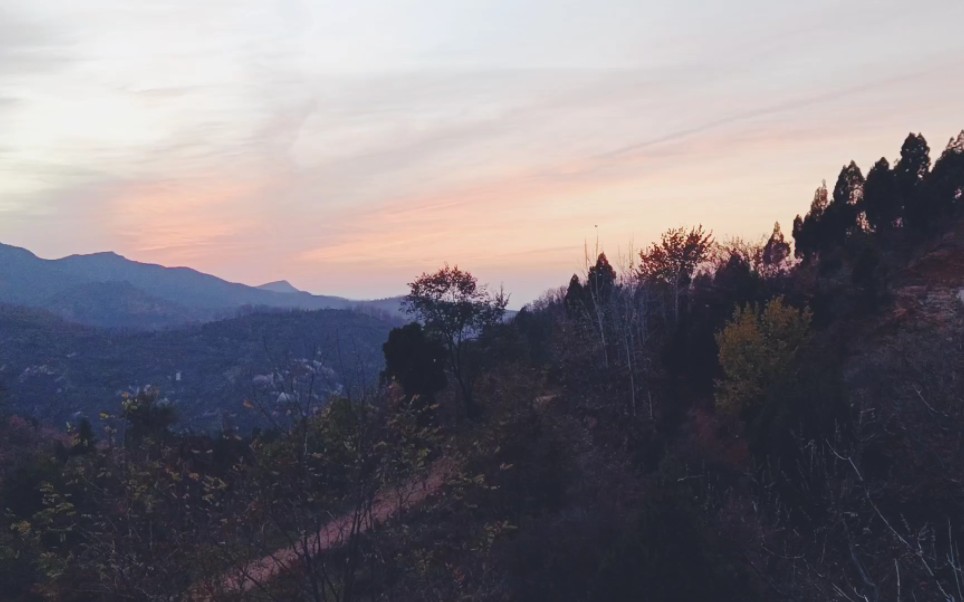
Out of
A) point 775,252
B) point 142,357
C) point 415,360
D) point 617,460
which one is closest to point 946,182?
point 775,252

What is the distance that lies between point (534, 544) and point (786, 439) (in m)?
5.75

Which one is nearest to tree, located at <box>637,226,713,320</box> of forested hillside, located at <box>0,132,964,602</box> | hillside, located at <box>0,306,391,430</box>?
forested hillside, located at <box>0,132,964,602</box>

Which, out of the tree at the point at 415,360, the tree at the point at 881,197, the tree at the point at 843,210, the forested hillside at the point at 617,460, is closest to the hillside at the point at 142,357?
the tree at the point at 415,360

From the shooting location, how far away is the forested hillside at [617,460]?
6.80m

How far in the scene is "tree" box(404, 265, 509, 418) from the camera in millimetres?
25250

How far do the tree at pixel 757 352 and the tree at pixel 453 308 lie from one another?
1024 centimetres

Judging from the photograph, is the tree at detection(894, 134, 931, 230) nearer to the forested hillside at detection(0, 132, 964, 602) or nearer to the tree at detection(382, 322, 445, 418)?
the forested hillside at detection(0, 132, 964, 602)

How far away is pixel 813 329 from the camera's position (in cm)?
2089

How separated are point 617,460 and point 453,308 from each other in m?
9.32

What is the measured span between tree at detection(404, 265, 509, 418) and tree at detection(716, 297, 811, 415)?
1024cm

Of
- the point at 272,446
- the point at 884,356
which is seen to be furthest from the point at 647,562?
the point at 884,356

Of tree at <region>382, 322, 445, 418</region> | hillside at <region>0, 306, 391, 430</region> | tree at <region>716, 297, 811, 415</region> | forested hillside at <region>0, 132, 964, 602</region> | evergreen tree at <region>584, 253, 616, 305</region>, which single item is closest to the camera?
forested hillside at <region>0, 132, 964, 602</region>

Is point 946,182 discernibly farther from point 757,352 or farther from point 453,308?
point 453,308

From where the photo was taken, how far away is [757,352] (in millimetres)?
17641
